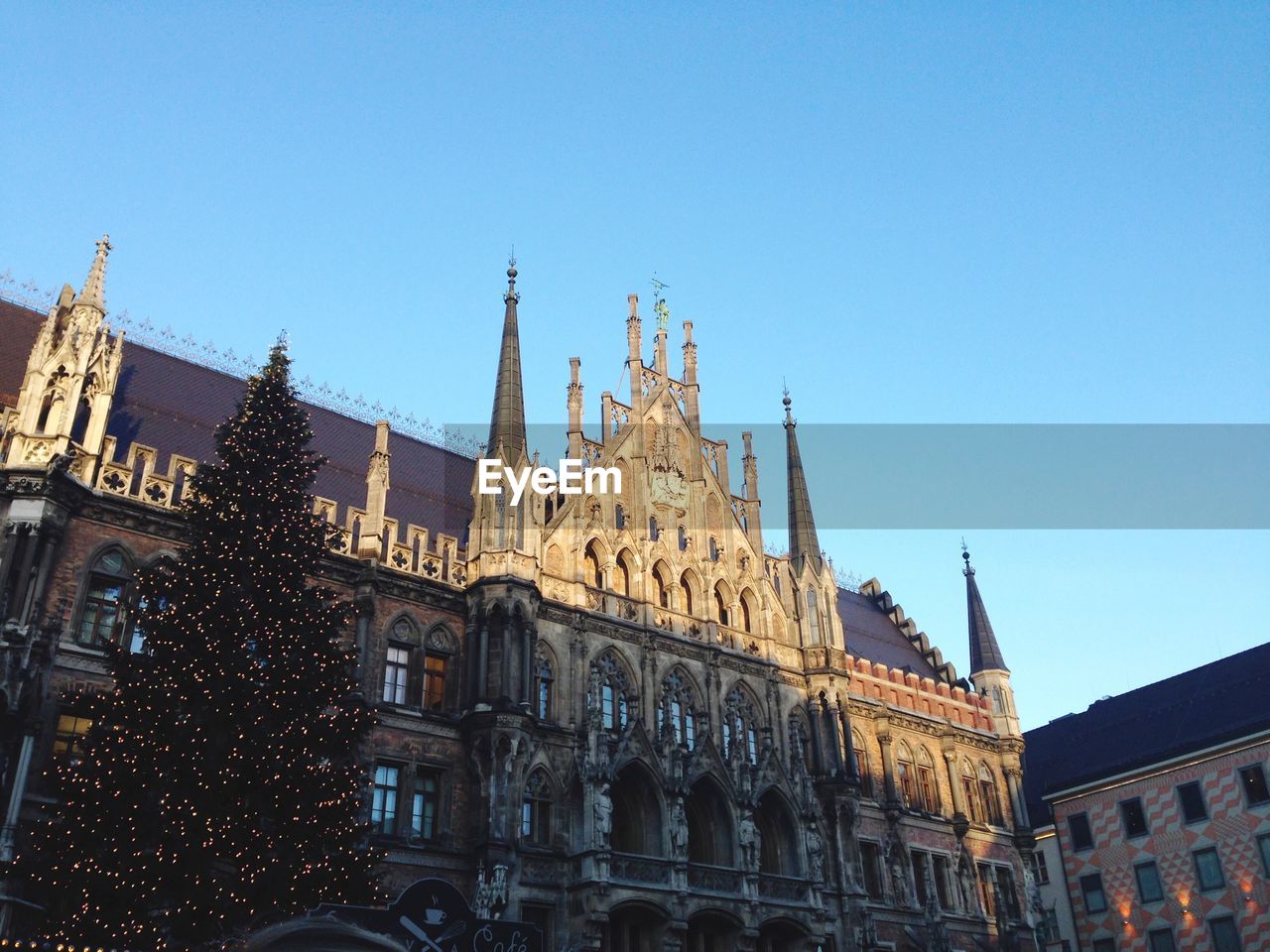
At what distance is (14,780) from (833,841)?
2284 centimetres

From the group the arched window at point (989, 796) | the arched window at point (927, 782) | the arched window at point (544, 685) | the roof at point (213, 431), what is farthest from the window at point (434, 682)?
the arched window at point (989, 796)

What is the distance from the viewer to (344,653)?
77.3 feet

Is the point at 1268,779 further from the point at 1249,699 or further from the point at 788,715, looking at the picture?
the point at 788,715

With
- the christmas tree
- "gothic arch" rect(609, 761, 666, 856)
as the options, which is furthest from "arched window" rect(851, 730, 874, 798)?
the christmas tree

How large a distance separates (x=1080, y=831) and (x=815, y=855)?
1804 cm

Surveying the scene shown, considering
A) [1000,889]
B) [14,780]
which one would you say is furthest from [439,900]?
[1000,889]

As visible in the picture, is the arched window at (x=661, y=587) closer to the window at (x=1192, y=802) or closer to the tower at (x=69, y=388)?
the tower at (x=69, y=388)

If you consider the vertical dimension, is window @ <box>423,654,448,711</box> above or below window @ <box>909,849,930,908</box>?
above

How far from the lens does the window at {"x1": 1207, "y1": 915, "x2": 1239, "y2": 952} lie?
39562 millimetres

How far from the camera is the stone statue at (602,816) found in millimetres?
28828

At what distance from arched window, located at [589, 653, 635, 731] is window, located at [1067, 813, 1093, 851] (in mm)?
23990
